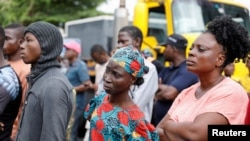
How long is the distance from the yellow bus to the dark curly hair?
4738mm

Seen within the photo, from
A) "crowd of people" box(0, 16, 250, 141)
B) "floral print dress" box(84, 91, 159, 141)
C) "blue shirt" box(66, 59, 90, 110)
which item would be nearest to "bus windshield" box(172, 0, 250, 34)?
"blue shirt" box(66, 59, 90, 110)

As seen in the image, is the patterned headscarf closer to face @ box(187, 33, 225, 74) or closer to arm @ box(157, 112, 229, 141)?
face @ box(187, 33, 225, 74)

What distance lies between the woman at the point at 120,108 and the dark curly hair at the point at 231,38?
54cm

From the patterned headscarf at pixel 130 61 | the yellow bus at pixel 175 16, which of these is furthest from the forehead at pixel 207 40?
the yellow bus at pixel 175 16

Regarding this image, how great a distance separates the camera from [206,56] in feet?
10.4

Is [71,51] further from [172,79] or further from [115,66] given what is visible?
[115,66]

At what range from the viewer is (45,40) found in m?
3.60

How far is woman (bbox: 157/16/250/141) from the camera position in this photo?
2973mm

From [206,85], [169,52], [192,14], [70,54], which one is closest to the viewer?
[206,85]

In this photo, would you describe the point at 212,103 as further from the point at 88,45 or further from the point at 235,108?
the point at 88,45

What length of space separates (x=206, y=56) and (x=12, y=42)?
8.41ft

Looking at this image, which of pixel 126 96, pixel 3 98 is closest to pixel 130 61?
pixel 126 96

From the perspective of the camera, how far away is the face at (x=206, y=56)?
10.4 feet

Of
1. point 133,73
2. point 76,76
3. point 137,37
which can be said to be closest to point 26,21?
point 76,76
